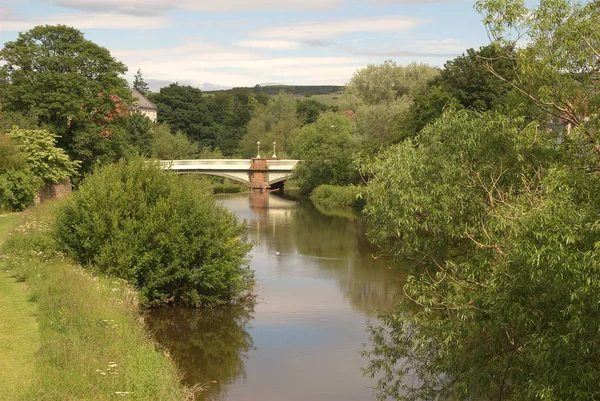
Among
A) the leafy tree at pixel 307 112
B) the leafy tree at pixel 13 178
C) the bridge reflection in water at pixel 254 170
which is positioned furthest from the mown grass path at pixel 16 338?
the leafy tree at pixel 307 112

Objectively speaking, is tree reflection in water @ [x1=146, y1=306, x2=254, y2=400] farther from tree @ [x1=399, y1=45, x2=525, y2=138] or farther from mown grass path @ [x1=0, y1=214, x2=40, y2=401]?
tree @ [x1=399, y1=45, x2=525, y2=138]

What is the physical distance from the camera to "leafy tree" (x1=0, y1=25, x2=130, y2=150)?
42500 millimetres

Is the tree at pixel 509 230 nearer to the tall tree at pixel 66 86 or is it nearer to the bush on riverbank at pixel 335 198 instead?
the tall tree at pixel 66 86

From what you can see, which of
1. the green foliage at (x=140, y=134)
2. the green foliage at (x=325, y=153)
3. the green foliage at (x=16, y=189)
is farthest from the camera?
the green foliage at (x=325, y=153)

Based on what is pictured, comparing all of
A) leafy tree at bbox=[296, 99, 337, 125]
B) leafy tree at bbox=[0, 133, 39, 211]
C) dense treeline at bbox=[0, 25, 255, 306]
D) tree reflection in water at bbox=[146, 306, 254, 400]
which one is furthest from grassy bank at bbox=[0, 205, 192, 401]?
leafy tree at bbox=[296, 99, 337, 125]

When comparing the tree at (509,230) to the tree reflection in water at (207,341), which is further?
the tree reflection in water at (207,341)

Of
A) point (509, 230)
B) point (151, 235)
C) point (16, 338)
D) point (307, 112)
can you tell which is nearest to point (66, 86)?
point (151, 235)

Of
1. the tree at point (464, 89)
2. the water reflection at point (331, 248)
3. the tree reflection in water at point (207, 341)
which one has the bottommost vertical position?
the tree reflection in water at point (207, 341)

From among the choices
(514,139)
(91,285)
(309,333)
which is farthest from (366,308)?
(514,139)

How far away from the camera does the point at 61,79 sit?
140 feet

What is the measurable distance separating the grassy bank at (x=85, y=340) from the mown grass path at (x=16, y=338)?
122 millimetres

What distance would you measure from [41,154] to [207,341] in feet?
68.0

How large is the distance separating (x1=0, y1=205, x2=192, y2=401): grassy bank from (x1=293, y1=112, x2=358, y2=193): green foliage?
131 ft

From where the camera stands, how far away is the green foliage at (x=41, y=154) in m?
36.1
